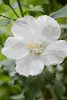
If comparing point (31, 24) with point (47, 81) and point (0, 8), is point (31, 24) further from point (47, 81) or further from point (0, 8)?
point (0, 8)

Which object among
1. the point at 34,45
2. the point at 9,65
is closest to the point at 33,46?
the point at 34,45

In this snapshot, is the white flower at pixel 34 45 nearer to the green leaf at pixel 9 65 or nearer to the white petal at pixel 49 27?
the white petal at pixel 49 27

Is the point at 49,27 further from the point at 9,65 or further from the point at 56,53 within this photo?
the point at 9,65

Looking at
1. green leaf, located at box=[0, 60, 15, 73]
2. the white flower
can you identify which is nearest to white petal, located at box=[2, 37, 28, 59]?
the white flower

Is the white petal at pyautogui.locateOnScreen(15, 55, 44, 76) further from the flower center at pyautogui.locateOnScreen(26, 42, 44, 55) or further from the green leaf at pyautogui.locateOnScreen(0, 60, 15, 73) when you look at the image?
the green leaf at pyautogui.locateOnScreen(0, 60, 15, 73)

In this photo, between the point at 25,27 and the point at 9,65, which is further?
the point at 9,65
